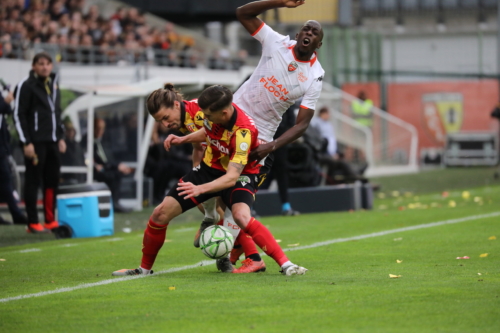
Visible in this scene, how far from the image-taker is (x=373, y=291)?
5477 millimetres

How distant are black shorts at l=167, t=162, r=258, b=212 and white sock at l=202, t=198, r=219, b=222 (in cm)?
36

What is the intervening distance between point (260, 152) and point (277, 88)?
87 cm

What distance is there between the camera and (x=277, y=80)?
281 inches

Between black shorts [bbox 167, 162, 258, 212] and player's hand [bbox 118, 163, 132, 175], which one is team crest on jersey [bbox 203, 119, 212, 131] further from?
player's hand [bbox 118, 163, 132, 175]

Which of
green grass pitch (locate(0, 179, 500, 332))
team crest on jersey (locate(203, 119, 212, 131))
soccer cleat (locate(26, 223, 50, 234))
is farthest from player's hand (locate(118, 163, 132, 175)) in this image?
team crest on jersey (locate(203, 119, 212, 131))

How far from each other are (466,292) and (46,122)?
21.6 feet

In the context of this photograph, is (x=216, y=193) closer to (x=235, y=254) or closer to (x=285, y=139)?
(x=285, y=139)

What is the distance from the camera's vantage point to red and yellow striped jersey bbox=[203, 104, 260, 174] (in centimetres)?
616

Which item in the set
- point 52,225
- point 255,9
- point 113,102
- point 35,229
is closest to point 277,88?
point 255,9

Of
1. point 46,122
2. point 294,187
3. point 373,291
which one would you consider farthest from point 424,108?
point 373,291

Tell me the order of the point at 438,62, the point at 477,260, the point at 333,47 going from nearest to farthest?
the point at 477,260 → the point at 333,47 → the point at 438,62

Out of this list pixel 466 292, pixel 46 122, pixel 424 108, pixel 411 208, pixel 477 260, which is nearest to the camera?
pixel 466 292

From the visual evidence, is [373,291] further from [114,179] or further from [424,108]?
[424,108]

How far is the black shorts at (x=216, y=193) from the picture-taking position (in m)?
6.38
